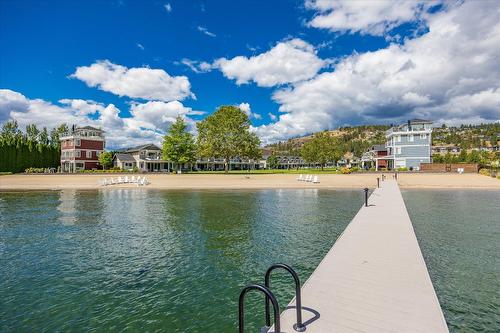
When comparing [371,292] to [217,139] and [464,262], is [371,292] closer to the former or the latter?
[464,262]

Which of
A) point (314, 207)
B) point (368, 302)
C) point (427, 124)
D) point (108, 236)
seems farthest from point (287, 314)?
point (427, 124)

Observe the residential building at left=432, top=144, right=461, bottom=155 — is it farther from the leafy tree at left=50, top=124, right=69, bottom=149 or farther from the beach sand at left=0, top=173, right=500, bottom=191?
the leafy tree at left=50, top=124, right=69, bottom=149

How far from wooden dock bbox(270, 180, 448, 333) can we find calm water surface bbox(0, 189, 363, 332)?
40.6 inches

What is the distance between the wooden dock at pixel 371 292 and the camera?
15.8 feet

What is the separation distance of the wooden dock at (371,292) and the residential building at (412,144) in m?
72.7

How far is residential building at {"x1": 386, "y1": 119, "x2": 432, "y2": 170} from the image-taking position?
7431 cm

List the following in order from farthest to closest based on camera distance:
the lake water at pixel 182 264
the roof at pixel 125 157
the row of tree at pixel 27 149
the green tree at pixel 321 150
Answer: the green tree at pixel 321 150 → the roof at pixel 125 157 → the row of tree at pixel 27 149 → the lake water at pixel 182 264

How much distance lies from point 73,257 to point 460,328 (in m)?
10.9

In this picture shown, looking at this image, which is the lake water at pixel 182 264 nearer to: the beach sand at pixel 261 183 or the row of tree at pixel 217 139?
the beach sand at pixel 261 183

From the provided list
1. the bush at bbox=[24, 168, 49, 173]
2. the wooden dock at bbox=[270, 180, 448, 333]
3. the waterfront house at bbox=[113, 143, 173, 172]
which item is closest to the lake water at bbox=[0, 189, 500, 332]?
the wooden dock at bbox=[270, 180, 448, 333]

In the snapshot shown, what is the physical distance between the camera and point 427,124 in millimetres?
74625

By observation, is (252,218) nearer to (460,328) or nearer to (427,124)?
(460,328)

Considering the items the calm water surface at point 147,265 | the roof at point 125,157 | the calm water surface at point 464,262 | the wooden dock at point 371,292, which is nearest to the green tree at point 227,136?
the roof at point 125,157

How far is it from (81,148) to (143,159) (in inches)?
640
